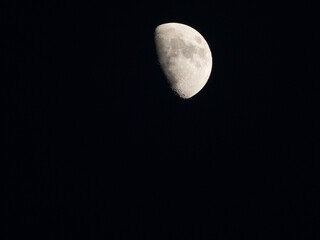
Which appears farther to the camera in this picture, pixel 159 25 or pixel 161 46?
pixel 159 25

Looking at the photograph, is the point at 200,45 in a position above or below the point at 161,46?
above

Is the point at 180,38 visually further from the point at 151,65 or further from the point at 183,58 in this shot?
the point at 151,65

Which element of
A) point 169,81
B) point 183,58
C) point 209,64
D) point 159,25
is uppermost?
point 159,25

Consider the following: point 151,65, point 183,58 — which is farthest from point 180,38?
point 151,65

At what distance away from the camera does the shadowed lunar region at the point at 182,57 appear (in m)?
3.70

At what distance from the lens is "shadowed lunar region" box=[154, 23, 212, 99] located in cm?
370

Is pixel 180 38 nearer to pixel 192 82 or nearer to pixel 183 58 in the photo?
pixel 183 58

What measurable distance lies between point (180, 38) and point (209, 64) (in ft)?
2.35

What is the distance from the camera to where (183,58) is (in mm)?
3717

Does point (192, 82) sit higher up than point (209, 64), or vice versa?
point (209, 64)

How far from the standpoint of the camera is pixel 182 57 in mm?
3713

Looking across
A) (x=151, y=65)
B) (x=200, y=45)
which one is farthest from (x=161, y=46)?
(x=200, y=45)

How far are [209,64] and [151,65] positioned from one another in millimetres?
1083

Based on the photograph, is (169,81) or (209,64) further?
(209,64)
